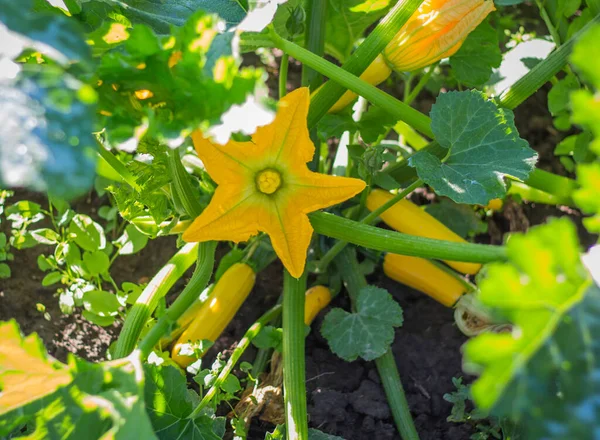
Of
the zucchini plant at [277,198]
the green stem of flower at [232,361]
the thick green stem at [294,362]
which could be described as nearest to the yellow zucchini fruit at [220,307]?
the zucchini plant at [277,198]

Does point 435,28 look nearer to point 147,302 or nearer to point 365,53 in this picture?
point 365,53

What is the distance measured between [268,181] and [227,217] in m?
0.13

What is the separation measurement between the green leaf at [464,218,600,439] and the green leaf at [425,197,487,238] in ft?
4.47

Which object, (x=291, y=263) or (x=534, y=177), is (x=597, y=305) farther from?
(x=534, y=177)

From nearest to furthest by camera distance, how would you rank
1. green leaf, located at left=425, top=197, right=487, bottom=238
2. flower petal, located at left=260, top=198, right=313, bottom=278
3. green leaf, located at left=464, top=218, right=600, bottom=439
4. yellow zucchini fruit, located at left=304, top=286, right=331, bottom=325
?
green leaf, located at left=464, top=218, right=600, bottom=439
flower petal, located at left=260, top=198, right=313, bottom=278
yellow zucchini fruit, located at left=304, top=286, right=331, bottom=325
green leaf, located at left=425, top=197, right=487, bottom=238

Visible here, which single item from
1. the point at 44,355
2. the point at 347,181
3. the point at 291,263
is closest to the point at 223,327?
the point at 291,263

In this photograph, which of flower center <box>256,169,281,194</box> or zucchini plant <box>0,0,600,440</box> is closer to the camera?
zucchini plant <box>0,0,600,440</box>

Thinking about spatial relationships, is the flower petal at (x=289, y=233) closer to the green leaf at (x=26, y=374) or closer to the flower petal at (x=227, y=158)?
the flower petal at (x=227, y=158)

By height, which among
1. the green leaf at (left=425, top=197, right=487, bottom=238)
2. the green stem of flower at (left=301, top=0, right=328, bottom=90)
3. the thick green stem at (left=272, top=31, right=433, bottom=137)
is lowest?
the thick green stem at (left=272, top=31, right=433, bottom=137)

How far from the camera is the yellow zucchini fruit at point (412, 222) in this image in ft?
7.07

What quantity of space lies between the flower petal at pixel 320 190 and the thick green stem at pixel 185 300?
0.28m

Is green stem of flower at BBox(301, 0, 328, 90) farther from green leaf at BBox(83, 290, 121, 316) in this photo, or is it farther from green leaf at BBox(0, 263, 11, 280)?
green leaf at BBox(0, 263, 11, 280)

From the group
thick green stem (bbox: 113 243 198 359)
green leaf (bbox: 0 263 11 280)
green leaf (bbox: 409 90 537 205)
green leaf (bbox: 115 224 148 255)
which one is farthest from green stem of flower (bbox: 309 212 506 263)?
green leaf (bbox: 0 263 11 280)

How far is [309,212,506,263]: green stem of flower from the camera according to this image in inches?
55.6
